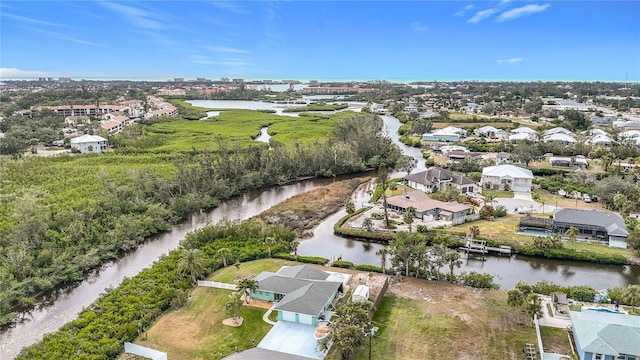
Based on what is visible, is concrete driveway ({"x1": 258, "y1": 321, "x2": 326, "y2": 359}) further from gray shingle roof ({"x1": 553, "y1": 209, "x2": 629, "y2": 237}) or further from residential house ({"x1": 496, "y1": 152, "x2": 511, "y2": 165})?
residential house ({"x1": 496, "y1": 152, "x2": 511, "y2": 165})

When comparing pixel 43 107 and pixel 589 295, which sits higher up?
pixel 43 107

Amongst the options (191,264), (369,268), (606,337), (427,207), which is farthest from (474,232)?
(191,264)

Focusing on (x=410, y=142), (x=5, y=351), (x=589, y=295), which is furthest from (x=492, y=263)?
(x=410, y=142)

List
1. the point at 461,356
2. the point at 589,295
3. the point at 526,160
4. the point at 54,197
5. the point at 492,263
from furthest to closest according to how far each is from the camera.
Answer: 1. the point at 526,160
2. the point at 54,197
3. the point at 492,263
4. the point at 589,295
5. the point at 461,356

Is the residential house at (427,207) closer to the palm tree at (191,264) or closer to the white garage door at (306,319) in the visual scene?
the white garage door at (306,319)

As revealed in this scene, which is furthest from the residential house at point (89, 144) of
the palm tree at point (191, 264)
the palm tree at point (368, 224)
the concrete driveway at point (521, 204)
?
the concrete driveway at point (521, 204)

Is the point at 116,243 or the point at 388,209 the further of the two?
the point at 388,209

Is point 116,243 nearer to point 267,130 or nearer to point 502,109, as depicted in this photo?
point 267,130
